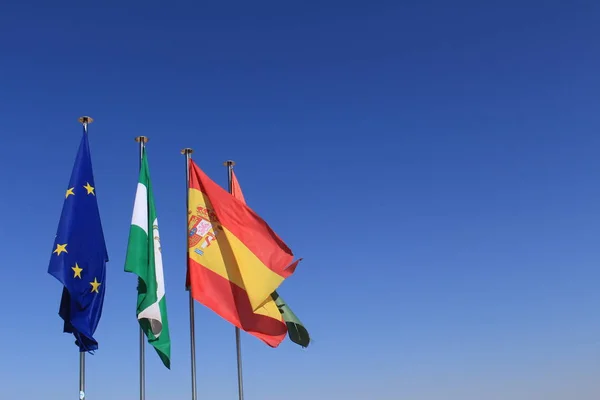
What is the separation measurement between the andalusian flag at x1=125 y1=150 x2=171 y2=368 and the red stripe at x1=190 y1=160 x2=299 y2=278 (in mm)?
1879

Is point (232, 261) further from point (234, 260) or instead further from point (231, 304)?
point (231, 304)

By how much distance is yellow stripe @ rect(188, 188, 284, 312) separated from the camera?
858 inches

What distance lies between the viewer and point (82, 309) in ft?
63.4

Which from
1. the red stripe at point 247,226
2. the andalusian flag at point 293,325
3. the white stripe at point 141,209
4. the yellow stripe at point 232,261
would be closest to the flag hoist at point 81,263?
the white stripe at point 141,209

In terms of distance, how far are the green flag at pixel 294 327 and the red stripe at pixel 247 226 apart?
1671mm

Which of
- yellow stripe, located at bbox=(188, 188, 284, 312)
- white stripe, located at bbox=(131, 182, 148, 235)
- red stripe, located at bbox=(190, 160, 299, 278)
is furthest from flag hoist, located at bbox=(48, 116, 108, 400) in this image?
red stripe, located at bbox=(190, 160, 299, 278)

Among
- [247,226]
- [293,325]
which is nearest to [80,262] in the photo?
[247,226]

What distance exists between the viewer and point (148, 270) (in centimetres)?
2088

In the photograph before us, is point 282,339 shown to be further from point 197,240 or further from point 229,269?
point 197,240

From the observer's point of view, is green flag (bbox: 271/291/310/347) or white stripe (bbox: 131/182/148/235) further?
green flag (bbox: 271/291/310/347)

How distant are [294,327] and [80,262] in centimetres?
783

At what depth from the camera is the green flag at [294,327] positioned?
77.6 feet

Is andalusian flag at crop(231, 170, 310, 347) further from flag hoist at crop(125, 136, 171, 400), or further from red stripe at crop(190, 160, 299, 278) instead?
flag hoist at crop(125, 136, 171, 400)

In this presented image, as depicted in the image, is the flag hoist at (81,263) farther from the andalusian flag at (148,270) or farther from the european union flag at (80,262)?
the andalusian flag at (148,270)
